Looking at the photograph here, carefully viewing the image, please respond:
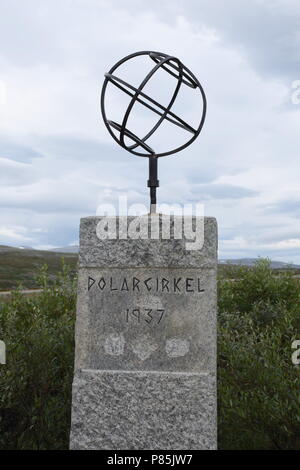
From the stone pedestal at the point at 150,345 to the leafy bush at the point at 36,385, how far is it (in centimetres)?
113

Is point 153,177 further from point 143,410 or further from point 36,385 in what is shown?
point 36,385

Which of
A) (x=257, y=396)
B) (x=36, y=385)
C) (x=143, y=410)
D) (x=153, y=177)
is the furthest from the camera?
(x=36, y=385)

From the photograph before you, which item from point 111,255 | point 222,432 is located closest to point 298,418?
point 222,432

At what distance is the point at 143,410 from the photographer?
16.7 ft

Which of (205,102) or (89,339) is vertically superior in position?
(205,102)

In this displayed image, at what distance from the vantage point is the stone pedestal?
5.06 m

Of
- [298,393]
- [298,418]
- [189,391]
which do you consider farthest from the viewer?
[298,393]

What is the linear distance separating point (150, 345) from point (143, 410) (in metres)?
0.64

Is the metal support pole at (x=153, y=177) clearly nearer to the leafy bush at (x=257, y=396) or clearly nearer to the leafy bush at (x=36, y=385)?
the leafy bush at (x=257, y=396)

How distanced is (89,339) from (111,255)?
871mm

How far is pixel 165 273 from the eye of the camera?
511cm

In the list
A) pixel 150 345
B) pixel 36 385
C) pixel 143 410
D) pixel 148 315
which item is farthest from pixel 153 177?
pixel 36 385
